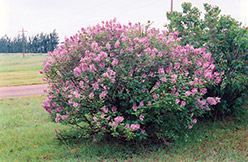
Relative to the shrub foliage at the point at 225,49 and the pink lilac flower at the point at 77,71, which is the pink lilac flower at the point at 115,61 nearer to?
the pink lilac flower at the point at 77,71

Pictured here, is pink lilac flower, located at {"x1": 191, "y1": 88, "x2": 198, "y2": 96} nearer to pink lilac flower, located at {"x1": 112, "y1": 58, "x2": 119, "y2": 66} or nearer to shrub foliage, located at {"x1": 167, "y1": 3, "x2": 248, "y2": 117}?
pink lilac flower, located at {"x1": 112, "y1": 58, "x2": 119, "y2": 66}

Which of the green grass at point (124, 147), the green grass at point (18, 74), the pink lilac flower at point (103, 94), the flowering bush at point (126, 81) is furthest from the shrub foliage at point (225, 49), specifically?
the green grass at point (18, 74)

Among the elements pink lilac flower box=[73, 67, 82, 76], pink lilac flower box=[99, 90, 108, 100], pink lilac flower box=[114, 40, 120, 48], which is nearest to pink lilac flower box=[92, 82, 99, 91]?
pink lilac flower box=[99, 90, 108, 100]

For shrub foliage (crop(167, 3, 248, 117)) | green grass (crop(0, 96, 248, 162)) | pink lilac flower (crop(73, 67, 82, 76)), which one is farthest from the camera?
shrub foliage (crop(167, 3, 248, 117))

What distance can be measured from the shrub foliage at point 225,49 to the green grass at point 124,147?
0.58m

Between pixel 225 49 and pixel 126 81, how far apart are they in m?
3.04

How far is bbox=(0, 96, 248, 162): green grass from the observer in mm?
4430

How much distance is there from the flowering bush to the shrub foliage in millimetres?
1234

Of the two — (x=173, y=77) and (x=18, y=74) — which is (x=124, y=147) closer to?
(x=173, y=77)

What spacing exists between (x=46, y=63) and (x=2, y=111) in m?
3.93

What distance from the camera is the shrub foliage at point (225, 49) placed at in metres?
5.72

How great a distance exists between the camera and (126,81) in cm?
411

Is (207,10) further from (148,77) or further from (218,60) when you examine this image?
(148,77)

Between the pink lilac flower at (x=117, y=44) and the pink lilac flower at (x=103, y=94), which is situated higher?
the pink lilac flower at (x=117, y=44)
